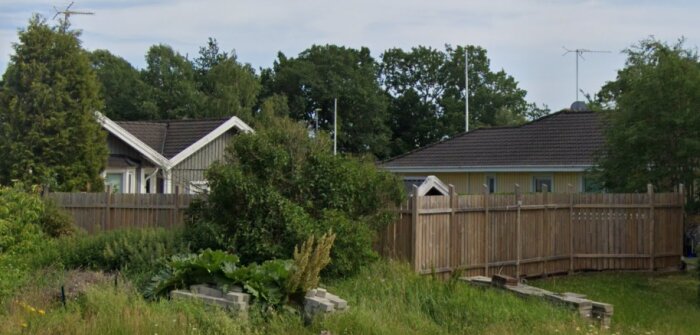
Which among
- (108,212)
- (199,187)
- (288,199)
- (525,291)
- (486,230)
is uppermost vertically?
(199,187)

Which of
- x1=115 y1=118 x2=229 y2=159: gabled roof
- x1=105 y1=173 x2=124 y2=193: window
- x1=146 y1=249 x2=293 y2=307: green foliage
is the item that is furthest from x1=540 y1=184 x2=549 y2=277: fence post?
x1=115 y1=118 x2=229 y2=159: gabled roof

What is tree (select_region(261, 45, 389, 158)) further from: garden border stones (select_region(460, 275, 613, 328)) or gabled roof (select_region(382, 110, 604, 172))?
garden border stones (select_region(460, 275, 613, 328))

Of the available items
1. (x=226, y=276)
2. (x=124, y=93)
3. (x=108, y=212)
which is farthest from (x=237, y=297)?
(x=124, y=93)

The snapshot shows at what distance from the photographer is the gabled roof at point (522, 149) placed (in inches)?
1284

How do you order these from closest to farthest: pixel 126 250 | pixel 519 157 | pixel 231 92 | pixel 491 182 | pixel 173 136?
pixel 126 250, pixel 173 136, pixel 519 157, pixel 491 182, pixel 231 92

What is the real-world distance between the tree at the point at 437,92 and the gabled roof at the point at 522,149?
3388cm

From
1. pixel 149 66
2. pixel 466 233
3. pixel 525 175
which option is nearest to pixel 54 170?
pixel 466 233

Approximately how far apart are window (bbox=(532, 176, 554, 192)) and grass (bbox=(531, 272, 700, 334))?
13552 millimetres

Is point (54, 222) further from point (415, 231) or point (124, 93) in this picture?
point (124, 93)

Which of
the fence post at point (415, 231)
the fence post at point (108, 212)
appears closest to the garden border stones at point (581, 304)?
the fence post at point (415, 231)

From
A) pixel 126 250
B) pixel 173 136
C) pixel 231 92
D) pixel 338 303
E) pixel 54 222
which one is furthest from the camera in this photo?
pixel 231 92

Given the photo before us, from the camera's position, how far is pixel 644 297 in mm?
15906

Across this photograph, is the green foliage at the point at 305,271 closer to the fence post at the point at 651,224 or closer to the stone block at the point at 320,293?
the stone block at the point at 320,293

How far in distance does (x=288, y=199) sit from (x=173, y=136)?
1933cm
